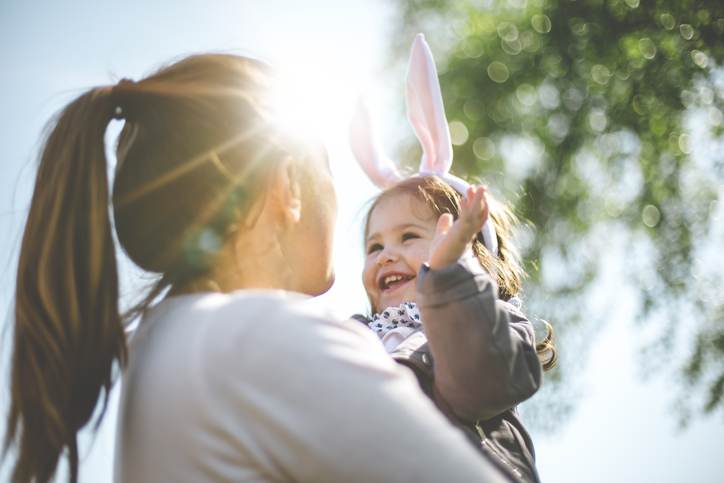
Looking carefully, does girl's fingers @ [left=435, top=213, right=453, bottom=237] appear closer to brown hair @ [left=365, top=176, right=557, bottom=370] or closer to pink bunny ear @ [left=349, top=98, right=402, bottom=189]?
brown hair @ [left=365, top=176, right=557, bottom=370]

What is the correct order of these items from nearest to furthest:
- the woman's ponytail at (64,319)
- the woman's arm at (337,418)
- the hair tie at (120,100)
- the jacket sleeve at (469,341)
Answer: the woman's arm at (337,418) < the woman's ponytail at (64,319) < the hair tie at (120,100) < the jacket sleeve at (469,341)

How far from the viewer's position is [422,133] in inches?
120

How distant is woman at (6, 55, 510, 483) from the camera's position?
0.96m

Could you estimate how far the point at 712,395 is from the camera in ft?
28.8

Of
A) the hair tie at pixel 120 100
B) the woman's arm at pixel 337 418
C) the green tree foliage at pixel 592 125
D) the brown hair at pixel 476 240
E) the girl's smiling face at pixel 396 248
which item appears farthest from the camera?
the green tree foliage at pixel 592 125

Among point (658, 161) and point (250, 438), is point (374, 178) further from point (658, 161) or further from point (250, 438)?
point (658, 161)

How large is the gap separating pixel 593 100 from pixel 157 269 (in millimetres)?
10457

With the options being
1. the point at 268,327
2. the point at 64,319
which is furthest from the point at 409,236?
the point at 268,327

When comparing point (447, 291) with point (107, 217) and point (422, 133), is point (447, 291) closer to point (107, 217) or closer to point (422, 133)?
point (107, 217)

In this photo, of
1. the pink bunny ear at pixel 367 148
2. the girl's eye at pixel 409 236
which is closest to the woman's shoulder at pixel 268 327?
the girl's eye at pixel 409 236

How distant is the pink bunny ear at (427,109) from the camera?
2938 millimetres

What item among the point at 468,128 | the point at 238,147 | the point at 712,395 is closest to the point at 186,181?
the point at 238,147

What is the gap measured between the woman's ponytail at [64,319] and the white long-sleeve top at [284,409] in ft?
0.73

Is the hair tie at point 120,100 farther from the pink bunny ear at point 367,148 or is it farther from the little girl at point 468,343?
the pink bunny ear at point 367,148
